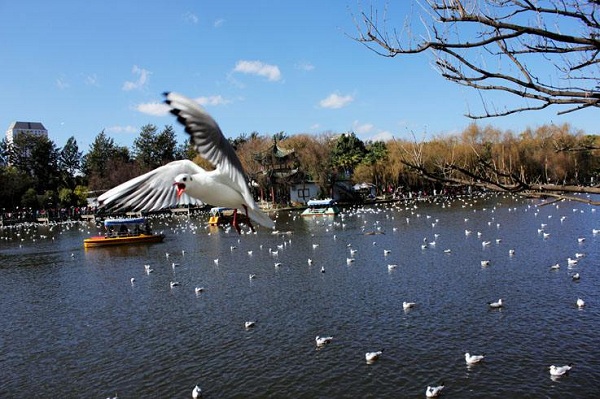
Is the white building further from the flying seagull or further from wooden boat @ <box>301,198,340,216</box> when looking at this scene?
the flying seagull

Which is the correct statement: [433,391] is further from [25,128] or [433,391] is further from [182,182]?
[25,128]

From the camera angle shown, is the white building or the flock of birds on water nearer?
the flock of birds on water

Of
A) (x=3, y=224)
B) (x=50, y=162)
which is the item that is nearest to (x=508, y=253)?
(x=3, y=224)

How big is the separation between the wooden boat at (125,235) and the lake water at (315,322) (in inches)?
248

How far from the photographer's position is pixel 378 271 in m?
17.9

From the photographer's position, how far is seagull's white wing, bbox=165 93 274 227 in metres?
2.68

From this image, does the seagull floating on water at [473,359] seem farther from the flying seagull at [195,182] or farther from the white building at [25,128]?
the white building at [25,128]

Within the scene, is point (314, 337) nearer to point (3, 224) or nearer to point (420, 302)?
point (420, 302)

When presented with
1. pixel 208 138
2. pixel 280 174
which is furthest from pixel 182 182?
pixel 280 174

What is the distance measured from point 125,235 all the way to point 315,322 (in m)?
22.3

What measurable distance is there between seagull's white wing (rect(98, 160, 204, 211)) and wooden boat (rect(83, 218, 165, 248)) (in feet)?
94.3

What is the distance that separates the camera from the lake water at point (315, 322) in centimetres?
945

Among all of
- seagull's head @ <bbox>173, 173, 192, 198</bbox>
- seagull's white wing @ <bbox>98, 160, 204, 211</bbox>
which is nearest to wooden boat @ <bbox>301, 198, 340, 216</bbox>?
seagull's white wing @ <bbox>98, 160, 204, 211</bbox>

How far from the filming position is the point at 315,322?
12.6 metres
